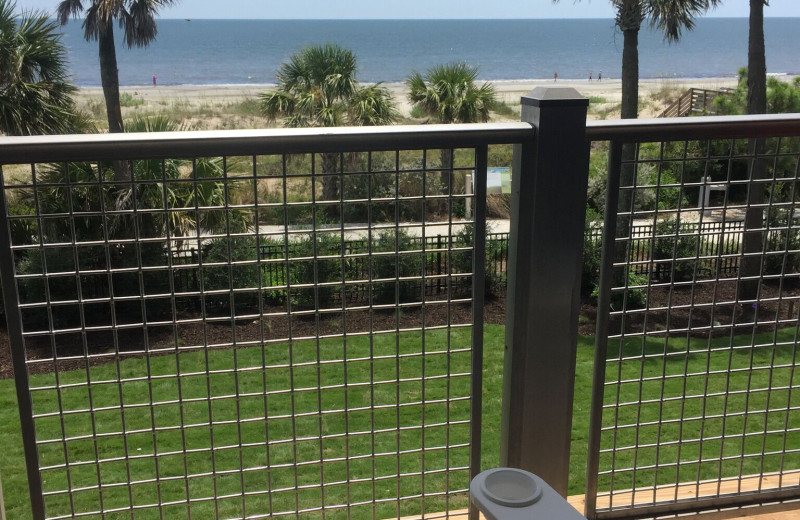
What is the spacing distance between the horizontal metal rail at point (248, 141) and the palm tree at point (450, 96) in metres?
13.4

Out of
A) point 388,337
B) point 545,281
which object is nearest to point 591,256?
point 388,337

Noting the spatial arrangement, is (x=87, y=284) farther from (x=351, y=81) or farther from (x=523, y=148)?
(x=523, y=148)

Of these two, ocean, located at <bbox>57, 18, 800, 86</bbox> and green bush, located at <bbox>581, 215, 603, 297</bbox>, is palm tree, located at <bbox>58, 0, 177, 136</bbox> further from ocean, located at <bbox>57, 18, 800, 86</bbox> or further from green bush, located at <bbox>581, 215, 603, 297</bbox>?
ocean, located at <bbox>57, 18, 800, 86</bbox>

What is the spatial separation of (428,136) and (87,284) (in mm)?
9760

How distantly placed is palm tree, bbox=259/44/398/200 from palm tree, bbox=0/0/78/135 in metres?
4.77

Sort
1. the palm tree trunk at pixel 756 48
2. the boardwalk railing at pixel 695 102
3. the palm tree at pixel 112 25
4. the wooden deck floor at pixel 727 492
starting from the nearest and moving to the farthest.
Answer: the wooden deck floor at pixel 727 492 → the palm tree trunk at pixel 756 48 → the palm tree at pixel 112 25 → the boardwalk railing at pixel 695 102

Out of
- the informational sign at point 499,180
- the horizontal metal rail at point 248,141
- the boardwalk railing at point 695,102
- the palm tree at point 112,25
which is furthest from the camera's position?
the boardwalk railing at point 695,102

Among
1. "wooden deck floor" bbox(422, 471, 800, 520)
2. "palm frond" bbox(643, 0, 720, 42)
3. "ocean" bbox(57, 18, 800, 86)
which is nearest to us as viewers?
"wooden deck floor" bbox(422, 471, 800, 520)

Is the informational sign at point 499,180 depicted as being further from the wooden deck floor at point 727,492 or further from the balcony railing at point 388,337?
the wooden deck floor at point 727,492

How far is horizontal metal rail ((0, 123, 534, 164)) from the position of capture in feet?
5.83

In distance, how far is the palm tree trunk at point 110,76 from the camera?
1275cm

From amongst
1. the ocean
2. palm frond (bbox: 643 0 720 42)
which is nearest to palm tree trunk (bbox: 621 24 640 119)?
palm frond (bbox: 643 0 720 42)

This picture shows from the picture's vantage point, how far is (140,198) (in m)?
10.0

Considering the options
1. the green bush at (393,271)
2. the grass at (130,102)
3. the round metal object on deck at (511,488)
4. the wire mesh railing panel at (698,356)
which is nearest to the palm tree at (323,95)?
the green bush at (393,271)
